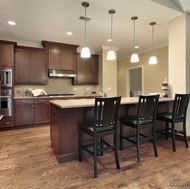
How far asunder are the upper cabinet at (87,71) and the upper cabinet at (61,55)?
0.80 ft

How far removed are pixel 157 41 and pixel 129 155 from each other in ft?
13.3

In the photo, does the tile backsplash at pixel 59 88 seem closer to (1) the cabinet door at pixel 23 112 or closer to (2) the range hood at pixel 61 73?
(2) the range hood at pixel 61 73

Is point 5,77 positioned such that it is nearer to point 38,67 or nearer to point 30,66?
point 30,66

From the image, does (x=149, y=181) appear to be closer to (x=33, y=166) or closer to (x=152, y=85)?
(x=33, y=166)

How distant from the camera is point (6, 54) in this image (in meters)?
4.05

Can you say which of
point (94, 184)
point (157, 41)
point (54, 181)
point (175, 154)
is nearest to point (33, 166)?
point (54, 181)

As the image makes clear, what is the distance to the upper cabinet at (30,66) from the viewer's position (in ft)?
14.9

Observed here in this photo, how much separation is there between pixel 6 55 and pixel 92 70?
9.48ft

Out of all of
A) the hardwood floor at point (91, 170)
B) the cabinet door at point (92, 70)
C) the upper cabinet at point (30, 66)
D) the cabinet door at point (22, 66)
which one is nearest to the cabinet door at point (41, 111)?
the upper cabinet at point (30, 66)

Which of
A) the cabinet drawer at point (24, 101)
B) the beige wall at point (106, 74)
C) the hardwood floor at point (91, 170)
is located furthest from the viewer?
the beige wall at point (106, 74)

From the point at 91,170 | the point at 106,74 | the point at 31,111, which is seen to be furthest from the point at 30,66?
the point at 91,170

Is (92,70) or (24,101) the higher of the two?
(92,70)

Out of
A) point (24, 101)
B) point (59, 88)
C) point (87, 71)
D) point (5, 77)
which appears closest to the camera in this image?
point (5, 77)

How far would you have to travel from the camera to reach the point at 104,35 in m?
4.39
